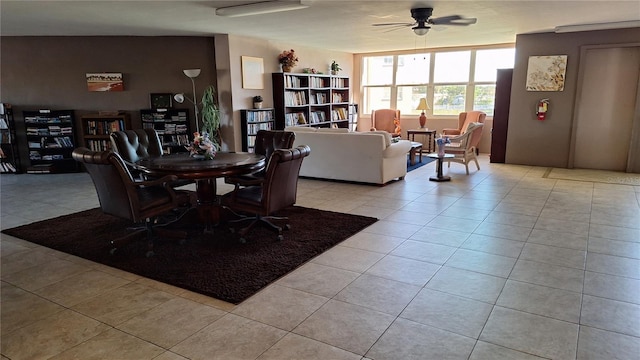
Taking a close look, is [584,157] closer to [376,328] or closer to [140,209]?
[376,328]

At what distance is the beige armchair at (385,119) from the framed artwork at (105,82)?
566cm

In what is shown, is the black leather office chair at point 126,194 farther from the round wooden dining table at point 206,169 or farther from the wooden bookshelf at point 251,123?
the wooden bookshelf at point 251,123

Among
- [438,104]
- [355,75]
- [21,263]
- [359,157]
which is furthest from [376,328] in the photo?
[355,75]

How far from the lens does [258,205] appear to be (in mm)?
3805

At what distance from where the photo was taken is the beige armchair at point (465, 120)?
28.8ft

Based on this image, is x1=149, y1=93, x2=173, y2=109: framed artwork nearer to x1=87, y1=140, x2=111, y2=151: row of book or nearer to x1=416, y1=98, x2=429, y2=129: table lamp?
x1=87, y1=140, x2=111, y2=151: row of book

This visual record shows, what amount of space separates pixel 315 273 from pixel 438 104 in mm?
7895

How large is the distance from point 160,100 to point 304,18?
3.51 m

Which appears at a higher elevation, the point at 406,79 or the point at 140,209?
the point at 406,79

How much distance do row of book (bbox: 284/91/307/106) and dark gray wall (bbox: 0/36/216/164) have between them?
1551 millimetres

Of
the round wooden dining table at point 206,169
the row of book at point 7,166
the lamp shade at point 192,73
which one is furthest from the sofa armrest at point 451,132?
the row of book at point 7,166

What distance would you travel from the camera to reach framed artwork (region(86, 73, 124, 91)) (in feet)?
24.9

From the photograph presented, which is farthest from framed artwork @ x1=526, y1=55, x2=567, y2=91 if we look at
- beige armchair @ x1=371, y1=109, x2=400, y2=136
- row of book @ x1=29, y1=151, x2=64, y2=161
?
row of book @ x1=29, y1=151, x2=64, y2=161

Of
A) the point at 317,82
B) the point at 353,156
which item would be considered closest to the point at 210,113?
the point at 353,156
